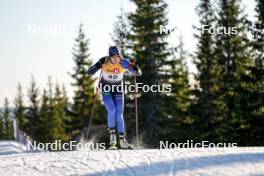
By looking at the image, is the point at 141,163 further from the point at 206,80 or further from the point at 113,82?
the point at 206,80

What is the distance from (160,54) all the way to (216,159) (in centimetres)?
2408

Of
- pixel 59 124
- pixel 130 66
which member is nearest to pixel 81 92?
pixel 59 124

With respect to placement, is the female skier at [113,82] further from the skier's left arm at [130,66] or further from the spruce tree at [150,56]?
the spruce tree at [150,56]

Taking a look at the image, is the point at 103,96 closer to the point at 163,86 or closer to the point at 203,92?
the point at 163,86

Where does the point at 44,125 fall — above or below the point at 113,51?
below

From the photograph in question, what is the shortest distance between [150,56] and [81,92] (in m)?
16.0

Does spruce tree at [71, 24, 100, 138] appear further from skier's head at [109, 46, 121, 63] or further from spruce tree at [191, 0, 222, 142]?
skier's head at [109, 46, 121, 63]

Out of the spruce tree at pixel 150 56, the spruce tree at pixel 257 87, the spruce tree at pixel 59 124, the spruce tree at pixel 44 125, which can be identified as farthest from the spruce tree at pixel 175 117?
the spruce tree at pixel 44 125

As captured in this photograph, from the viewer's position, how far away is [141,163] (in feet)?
29.9

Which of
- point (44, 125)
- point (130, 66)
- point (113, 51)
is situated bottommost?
point (44, 125)

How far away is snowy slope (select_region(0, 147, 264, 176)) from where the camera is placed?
8266 millimetres

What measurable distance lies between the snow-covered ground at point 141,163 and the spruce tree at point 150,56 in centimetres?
2178

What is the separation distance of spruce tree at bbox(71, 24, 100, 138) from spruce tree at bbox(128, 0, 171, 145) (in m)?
14.6

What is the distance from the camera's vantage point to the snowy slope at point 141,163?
8.27 m
